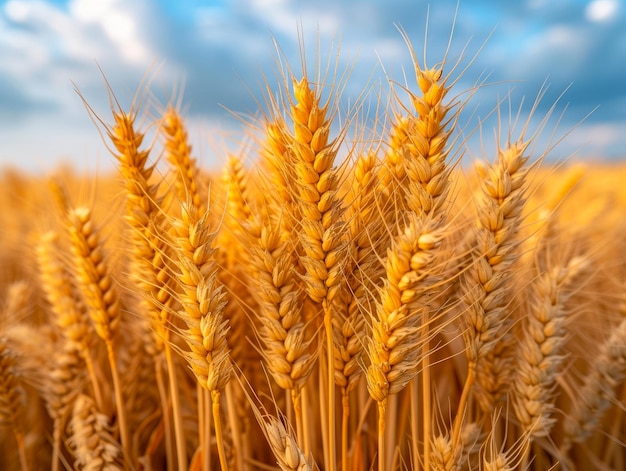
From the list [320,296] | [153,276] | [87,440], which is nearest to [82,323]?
[87,440]

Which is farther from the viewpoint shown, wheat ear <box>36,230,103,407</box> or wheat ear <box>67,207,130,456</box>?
wheat ear <box>36,230,103,407</box>

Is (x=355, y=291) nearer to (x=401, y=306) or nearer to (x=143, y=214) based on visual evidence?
(x=401, y=306)

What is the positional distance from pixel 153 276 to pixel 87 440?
793mm

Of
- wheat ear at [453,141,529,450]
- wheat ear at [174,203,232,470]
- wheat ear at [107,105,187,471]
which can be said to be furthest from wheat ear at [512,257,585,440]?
wheat ear at [107,105,187,471]

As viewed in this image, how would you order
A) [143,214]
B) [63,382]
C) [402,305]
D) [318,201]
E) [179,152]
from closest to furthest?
[402,305], [318,201], [143,214], [179,152], [63,382]

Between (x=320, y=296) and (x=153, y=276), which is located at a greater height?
(x=153, y=276)

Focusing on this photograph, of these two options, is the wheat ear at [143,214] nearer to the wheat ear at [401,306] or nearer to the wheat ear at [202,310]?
the wheat ear at [202,310]

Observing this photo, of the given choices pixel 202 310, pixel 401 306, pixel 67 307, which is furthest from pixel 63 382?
pixel 401 306

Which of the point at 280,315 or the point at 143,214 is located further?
the point at 143,214

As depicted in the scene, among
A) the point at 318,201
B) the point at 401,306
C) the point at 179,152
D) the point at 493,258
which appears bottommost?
the point at 401,306

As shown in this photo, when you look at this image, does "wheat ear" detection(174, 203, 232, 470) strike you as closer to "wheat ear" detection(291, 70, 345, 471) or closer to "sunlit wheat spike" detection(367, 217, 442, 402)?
"wheat ear" detection(291, 70, 345, 471)

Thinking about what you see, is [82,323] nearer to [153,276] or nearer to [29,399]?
[153,276]

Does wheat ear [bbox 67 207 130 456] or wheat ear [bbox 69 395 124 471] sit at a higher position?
wheat ear [bbox 67 207 130 456]

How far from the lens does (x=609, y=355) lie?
2047 mm
